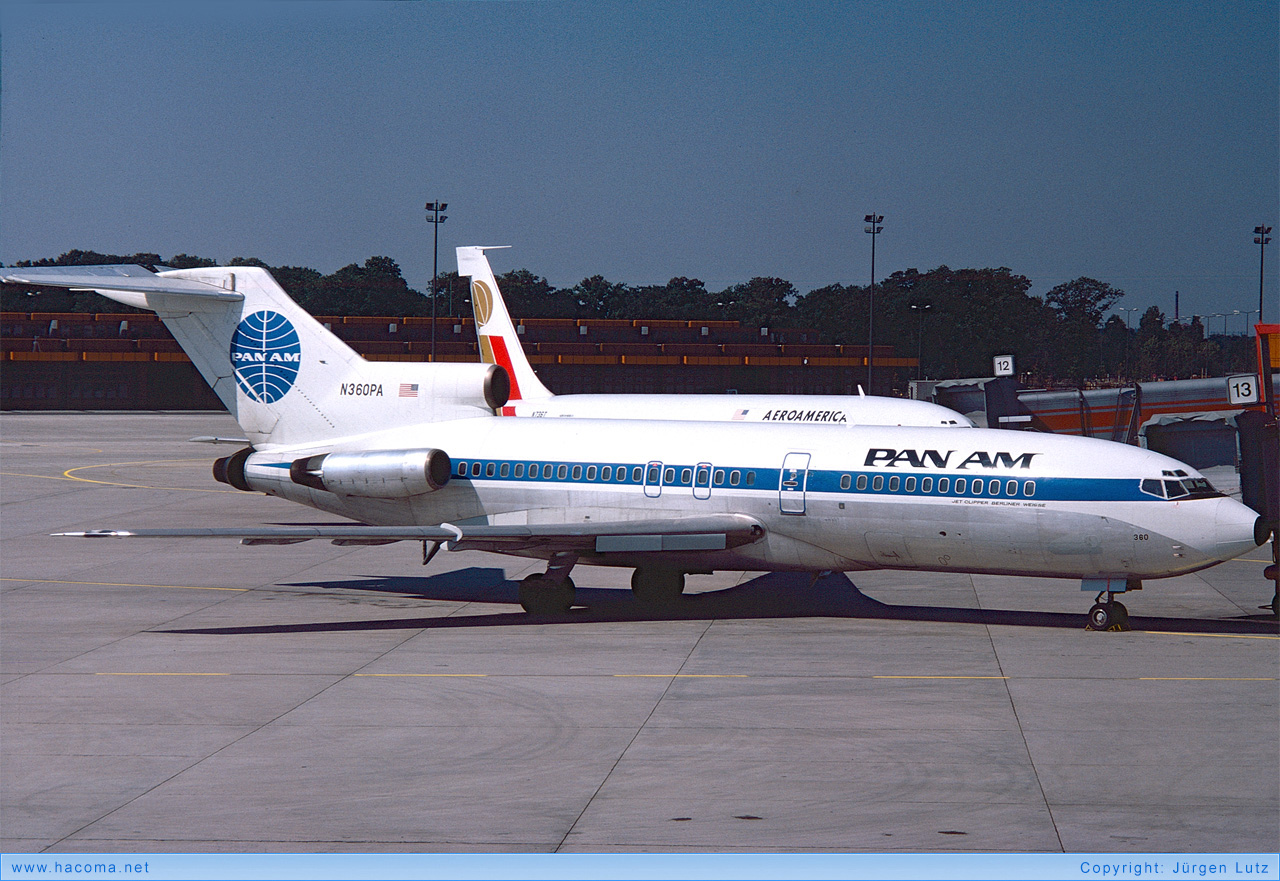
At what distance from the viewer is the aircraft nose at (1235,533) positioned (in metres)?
20.5

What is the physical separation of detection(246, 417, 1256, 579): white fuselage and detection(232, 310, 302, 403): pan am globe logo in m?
1.48

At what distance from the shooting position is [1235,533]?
20.5 m

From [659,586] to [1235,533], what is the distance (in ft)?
33.9

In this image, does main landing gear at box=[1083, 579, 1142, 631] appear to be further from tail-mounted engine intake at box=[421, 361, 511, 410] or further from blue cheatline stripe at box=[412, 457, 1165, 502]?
tail-mounted engine intake at box=[421, 361, 511, 410]

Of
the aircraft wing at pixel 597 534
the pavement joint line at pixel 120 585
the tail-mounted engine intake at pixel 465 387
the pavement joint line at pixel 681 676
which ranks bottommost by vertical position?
the pavement joint line at pixel 681 676

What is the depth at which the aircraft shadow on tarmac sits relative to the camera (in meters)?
22.8

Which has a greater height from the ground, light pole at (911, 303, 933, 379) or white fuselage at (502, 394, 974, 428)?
light pole at (911, 303, 933, 379)

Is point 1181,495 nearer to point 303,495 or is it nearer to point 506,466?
point 506,466

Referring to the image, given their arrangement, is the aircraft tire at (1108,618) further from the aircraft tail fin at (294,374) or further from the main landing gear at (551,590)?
the aircraft tail fin at (294,374)

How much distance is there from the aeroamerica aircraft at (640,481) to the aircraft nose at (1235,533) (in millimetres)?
42

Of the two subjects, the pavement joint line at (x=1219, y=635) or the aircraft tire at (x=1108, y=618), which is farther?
the aircraft tire at (x=1108, y=618)

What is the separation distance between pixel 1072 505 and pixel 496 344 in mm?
26556

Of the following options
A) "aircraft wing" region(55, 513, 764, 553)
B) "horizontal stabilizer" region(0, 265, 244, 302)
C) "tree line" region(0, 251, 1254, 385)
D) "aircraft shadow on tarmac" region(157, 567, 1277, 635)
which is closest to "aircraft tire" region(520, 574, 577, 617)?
"aircraft shadow on tarmac" region(157, 567, 1277, 635)

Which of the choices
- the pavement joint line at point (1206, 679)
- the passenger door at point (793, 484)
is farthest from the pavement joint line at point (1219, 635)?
the passenger door at point (793, 484)
